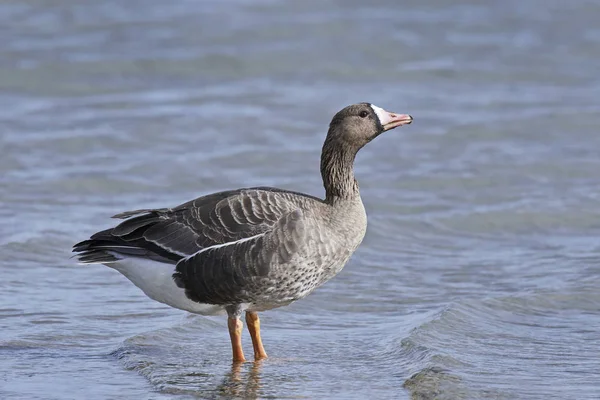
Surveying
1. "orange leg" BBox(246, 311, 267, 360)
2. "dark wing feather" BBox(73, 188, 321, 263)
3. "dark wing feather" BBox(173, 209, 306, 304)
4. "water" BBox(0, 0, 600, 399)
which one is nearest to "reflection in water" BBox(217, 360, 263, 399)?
"water" BBox(0, 0, 600, 399)

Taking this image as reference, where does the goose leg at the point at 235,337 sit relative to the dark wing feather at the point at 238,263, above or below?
below

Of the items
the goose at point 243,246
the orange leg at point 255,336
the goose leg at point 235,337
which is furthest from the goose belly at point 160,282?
the orange leg at point 255,336

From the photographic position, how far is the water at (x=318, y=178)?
8.96 m

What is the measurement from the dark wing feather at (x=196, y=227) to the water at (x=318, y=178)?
0.90 meters

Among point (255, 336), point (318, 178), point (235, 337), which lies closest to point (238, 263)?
point (235, 337)

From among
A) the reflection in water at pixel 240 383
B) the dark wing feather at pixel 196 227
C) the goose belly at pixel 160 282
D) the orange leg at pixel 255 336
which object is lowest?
the reflection in water at pixel 240 383

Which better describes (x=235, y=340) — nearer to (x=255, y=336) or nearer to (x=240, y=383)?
(x=255, y=336)

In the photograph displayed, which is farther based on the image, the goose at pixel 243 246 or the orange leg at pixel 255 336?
the orange leg at pixel 255 336

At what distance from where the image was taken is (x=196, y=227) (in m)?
9.12

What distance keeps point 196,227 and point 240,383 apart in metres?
1.43

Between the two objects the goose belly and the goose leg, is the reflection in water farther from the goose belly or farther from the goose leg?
the goose belly

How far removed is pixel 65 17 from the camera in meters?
25.8

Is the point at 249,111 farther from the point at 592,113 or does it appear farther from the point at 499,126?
the point at 592,113

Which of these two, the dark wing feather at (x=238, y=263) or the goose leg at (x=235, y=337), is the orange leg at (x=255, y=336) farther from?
the dark wing feather at (x=238, y=263)
